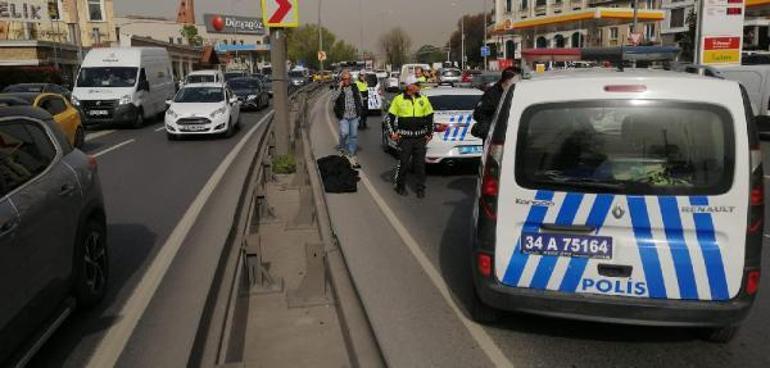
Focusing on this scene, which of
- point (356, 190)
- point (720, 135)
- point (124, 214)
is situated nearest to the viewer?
point (720, 135)

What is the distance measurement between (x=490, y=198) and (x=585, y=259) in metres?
0.70

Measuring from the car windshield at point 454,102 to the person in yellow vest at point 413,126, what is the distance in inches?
82.1

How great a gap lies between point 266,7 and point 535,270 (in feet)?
25.7

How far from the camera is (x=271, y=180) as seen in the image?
1094 centimetres

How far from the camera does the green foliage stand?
11664 mm

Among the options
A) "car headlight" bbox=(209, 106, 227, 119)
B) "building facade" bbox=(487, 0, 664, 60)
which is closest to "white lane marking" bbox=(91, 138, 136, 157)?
"car headlight" bbox=(209, 106, 227, 119)

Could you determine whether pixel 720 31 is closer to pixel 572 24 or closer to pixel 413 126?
pixel 413 126

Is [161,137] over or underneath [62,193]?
underneath

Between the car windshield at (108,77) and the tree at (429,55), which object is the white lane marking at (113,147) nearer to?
the car windshield at (108,77)

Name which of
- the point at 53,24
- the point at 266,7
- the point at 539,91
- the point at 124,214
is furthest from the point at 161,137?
the point at 53,24

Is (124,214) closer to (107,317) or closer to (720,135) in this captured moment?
(107,317)

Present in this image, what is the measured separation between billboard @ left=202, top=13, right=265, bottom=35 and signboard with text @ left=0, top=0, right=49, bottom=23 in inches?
1338

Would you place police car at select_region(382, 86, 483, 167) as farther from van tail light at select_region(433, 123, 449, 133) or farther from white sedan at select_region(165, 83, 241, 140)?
white sedan at select_region(165, 83, 241, 140)

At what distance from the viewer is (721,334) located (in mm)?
4645
